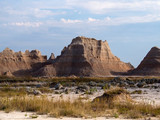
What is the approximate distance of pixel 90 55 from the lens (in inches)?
3935

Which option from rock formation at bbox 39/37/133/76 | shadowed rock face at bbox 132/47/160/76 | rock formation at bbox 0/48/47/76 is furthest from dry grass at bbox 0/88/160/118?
rock formation at bbox 0/48/47/76

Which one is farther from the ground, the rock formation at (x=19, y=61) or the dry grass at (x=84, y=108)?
the rock formation at (x=19, y=61)

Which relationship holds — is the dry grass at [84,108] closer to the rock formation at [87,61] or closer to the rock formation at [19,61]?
the rock formation at [87,61]

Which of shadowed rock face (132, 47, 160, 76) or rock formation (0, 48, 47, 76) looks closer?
shadowed rock face (132, 47, 160, 76)

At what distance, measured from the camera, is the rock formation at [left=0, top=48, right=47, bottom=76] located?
100 meters

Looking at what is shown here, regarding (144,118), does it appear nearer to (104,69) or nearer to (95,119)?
(95,119)

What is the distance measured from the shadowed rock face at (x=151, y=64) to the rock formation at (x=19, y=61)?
39.4m

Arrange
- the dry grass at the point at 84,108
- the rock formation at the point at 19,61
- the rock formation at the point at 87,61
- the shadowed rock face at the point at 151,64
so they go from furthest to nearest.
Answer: the rock formation at the point at 19,61
the rock formation at the point at 87,61
the shadowed rock face at the point at 151,64
the dry grass at the point at 84,108

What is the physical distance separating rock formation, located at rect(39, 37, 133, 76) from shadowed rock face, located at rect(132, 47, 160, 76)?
322 inches

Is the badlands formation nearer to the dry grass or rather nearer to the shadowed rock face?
the shadowed rock face

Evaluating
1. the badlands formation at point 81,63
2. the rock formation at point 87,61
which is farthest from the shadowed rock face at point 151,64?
the rock formation at point 87,61

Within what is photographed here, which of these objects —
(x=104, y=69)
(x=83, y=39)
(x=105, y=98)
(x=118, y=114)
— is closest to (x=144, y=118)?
(x=118, y=114)

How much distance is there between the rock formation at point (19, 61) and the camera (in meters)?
100

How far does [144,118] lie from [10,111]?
16.9ft
